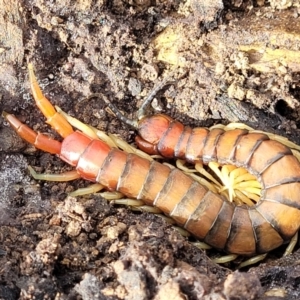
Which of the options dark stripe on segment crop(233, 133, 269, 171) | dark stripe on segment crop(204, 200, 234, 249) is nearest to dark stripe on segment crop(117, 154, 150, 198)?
dark stripe on segment crop(204, 200, 234, 249)

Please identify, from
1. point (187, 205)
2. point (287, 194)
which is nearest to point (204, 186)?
point (187, 205)

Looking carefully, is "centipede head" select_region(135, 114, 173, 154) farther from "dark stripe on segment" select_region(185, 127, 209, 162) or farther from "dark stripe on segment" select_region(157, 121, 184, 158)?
"dark stripe on segment" select_region(185, 127, 209, 162)

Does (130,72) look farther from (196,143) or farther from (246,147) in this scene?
(246,147)

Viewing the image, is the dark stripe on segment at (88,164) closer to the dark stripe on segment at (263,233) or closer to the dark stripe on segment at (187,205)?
the dark stripe on segment at (187,205)

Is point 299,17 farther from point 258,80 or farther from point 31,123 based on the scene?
point 31,123

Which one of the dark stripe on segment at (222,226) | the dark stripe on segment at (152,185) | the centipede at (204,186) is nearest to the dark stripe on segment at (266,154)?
the centipede at (204,186)

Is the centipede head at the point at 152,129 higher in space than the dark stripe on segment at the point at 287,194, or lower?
higher

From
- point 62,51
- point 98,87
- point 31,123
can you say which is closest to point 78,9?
point 62,51

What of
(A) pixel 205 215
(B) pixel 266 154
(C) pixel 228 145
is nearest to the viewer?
(A) pixel 205 215
